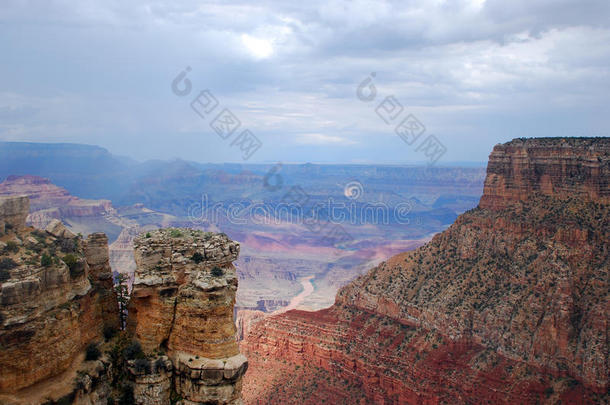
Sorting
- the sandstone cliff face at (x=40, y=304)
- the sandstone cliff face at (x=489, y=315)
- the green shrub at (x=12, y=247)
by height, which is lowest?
the sandstone cliff face at (x=489, y=315)

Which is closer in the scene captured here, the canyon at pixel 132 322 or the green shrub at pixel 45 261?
the canyon at pixel 132 322

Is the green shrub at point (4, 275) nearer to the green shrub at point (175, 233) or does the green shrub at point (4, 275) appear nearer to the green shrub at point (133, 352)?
the green shrub at point (133, 352)

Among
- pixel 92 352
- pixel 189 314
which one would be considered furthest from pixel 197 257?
pixel 92 352

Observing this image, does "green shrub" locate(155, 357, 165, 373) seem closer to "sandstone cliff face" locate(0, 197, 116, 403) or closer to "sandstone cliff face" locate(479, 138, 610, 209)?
"sandstone cliff face" locate(0, 197, 116, 403)

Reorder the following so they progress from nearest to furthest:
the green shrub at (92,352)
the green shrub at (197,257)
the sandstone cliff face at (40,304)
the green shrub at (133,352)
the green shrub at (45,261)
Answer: the sandstone cliff face at (40,304) < the green shrub at (45,261) < the green shrub at (92,352) < the green shrub at (133,352) < the green shrub at (197,257)

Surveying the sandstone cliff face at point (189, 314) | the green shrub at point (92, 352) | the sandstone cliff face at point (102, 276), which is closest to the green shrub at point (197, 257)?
the sandstone cliff face at point (189, 314)

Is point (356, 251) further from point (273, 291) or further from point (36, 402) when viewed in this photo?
point (36, 402)

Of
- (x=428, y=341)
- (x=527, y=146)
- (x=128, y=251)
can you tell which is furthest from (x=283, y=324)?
(x=128, y=251)
